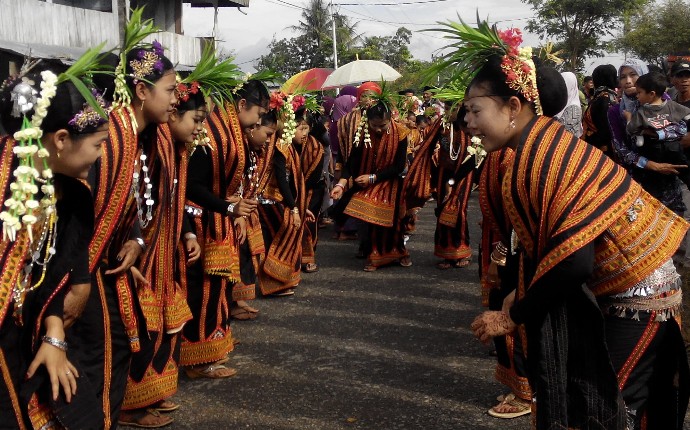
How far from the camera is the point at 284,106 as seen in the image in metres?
6.26

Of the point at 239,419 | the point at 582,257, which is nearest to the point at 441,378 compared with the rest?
the point at 239,419

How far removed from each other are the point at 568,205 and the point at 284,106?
3.96 m

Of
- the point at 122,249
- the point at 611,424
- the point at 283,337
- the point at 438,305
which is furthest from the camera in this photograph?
the point at 438,305

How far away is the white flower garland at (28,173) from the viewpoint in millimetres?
2303

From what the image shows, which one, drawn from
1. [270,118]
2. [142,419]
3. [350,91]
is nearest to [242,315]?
[270,118]

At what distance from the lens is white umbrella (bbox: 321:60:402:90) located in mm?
16078

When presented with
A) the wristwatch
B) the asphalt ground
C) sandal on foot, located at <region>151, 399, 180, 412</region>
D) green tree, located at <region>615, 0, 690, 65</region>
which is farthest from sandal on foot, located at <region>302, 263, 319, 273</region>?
green tree, located at <region>615, 0, 690, 65</region>

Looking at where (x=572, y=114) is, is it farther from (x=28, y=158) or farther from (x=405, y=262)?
(x=28, y=158)

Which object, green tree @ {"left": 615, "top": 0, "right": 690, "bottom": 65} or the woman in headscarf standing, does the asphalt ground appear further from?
green tree @ {"left": 615, "top": 0, "right": 690, "bottom": 65}

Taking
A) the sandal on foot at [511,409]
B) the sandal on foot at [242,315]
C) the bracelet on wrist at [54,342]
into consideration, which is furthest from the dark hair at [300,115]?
the bracelet on wrist at [54,342]

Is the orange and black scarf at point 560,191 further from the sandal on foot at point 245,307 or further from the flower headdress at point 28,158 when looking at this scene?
the sandal on foot at point 245,307

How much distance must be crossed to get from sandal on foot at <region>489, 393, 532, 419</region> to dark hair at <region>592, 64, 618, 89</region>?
4.02 m

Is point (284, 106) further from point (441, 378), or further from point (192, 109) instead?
point (441, 378)

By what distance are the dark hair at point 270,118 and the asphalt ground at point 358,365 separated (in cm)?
161
